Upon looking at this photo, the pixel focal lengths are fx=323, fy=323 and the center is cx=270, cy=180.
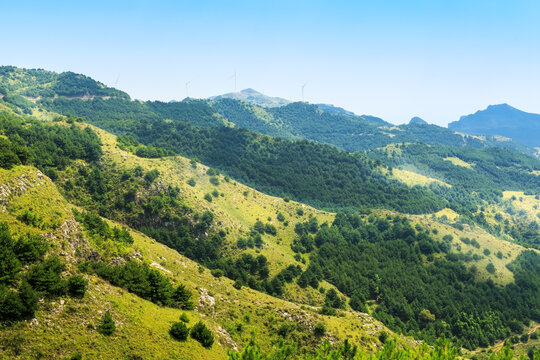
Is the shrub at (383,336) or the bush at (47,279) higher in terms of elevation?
the bush at (47,279)

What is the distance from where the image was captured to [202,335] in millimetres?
62938

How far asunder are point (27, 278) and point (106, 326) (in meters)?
14.3

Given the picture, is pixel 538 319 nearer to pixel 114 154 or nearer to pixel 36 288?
pixel 36 288

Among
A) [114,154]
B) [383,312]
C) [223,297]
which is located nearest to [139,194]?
[114,154]

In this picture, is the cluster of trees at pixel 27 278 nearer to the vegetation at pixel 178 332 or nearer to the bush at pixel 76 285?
the bush at pixel 76 285

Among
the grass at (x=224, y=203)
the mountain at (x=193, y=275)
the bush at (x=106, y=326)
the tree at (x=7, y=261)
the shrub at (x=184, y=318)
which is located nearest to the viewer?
the tree at (x=7, y=261)

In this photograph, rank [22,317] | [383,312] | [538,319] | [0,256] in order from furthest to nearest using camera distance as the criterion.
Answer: [538,319]
[383,312]
[0,256]
[22,317]

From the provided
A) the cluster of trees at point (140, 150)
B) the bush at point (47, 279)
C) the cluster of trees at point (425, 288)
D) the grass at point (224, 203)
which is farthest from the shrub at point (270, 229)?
the bush at point (47, 279)

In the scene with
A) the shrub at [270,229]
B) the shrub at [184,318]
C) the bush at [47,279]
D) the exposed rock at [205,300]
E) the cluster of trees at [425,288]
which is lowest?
the cluster of trees at [425,288]

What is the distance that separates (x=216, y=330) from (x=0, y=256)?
43162 millimetres

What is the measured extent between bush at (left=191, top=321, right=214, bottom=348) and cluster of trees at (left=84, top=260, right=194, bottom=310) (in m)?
12.1

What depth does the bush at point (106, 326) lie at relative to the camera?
5281 cm

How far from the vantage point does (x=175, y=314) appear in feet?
225

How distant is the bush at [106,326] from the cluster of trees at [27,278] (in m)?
6.48
